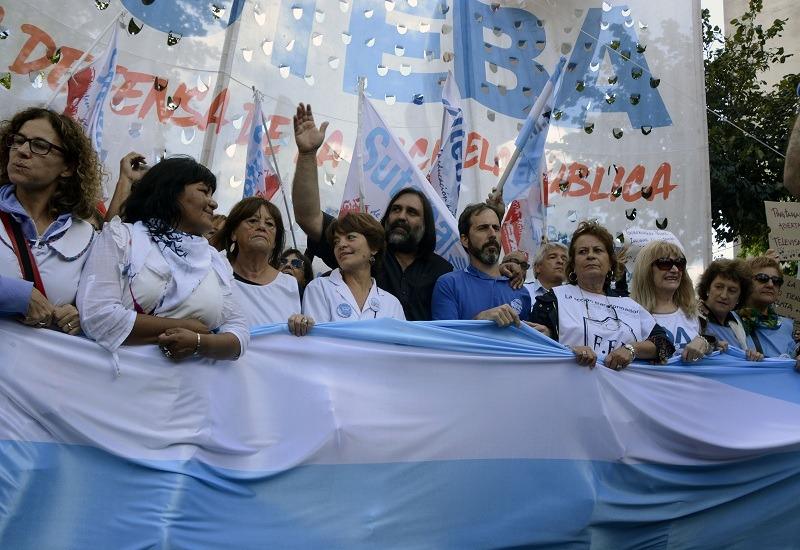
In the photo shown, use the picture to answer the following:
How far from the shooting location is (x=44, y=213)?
318cm

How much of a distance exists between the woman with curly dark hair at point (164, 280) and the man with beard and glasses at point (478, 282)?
4.10 feet

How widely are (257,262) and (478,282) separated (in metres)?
1.07

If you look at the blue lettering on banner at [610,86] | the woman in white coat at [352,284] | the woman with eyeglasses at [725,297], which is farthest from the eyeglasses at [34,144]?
the blue lettering on banner at [610,86]

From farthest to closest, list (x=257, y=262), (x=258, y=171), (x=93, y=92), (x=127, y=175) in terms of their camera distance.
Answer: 1. (x=258, y=171)
2. (x=93, y=92)
3. (x=127, y=175)
4. (x=257, y=262)

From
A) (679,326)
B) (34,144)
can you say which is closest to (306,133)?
(34,144)

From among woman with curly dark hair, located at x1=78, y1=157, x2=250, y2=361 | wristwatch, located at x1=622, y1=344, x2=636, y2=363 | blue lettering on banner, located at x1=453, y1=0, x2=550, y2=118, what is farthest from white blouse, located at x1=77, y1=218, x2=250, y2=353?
blue lettering on banner, located at x1=453, y1=0, x2=550, y2=118

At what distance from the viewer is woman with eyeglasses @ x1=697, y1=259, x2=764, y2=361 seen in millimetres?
5129

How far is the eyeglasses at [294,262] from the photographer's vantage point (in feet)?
15.2

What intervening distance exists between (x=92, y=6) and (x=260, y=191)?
6.20 ft

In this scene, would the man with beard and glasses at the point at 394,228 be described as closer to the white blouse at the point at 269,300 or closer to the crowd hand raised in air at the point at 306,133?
the crowd hand raised in air at the point at 306,133

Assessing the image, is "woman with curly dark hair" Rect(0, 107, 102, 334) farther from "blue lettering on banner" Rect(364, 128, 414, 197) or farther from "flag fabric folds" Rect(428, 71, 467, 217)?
"flag fabric folds" Rect(428, 71, 467, 217)

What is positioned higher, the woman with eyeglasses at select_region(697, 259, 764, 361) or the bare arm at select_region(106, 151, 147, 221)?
the bare arm at select_region(106, 151, 147, 221)

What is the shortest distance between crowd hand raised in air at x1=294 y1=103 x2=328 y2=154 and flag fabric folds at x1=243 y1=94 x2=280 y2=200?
3.64ft

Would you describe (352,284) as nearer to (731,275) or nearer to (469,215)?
(469,215)
